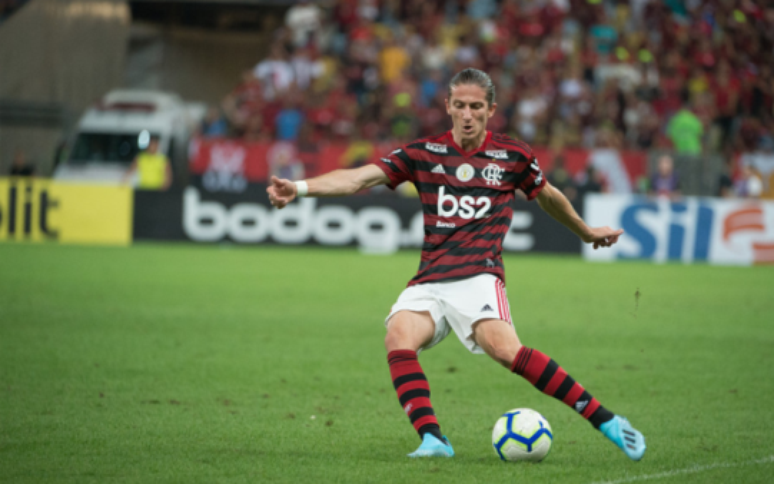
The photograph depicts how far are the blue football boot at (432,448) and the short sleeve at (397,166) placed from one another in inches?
53.6

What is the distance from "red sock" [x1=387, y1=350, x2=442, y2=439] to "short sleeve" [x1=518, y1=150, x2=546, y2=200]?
1.10m

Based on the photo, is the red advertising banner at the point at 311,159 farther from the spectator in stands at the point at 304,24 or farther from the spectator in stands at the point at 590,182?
the spectator in stands at the point at 304,24

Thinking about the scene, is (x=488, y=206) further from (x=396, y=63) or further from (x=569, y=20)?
(x=569, y=20)

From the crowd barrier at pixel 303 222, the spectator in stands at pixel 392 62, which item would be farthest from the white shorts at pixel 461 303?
the spectator in stands at pixel 392 62

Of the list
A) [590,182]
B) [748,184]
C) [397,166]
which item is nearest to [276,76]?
[590,182]

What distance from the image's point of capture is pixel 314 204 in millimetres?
19922

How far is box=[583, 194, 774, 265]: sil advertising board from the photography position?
19.2m

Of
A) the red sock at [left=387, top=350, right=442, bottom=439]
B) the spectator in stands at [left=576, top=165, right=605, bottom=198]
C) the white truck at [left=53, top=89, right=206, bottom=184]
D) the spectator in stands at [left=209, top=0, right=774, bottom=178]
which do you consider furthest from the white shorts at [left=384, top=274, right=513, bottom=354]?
the white truck at [left=53, top=89, right=206, bottom=184]

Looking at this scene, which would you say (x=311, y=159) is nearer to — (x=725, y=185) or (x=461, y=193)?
(x=725, y=185)

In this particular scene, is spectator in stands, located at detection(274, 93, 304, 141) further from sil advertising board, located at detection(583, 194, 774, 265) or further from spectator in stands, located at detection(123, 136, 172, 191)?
sil advertising board, located at detection(583, 194, 774, 265)

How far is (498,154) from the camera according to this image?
5.28 metres

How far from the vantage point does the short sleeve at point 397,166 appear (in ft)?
17.3

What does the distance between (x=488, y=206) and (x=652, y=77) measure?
2098cm

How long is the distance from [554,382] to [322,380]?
2948 millimetres
